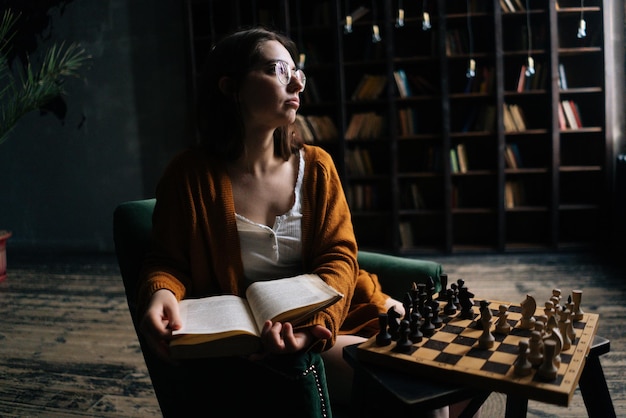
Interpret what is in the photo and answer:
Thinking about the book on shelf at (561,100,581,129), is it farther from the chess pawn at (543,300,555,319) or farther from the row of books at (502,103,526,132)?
the chess pawn at (543,300,555,319)

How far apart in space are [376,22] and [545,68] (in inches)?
54.2

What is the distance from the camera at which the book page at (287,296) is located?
3.62 feet

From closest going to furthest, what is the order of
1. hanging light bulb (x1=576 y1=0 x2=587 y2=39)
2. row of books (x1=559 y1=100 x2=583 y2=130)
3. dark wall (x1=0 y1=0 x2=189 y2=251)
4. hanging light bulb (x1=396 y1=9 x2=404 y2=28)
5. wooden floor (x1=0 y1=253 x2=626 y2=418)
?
1. wooden floor (x1=0 y1=253 x2=626 y2=418)
2. hanging light bulb (x1=576 y1=0 x2=587 y2=39)
3. hanging light bulb (x1=396 y1=9 x2=404 y2=28)
4. row of books (x1=559 y1=100 x2=583 y2=130)
5. dark wall (x1=0 y1=0 x2=189 y2=251)

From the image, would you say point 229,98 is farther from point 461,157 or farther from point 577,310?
point 461,157

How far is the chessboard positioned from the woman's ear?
733mm

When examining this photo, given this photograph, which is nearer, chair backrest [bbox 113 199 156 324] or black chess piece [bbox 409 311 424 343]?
black chess piece [bbox 409 311 424 343]

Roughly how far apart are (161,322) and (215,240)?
1.06 ft

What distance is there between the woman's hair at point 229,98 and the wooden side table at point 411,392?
2.16 ft

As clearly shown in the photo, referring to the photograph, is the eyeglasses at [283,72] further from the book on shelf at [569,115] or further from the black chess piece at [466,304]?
the book on shelf at [569,115]

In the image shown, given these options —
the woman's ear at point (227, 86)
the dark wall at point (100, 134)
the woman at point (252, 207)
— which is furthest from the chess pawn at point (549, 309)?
the dark wall at point (100, 134)

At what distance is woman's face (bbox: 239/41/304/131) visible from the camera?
55.6 inches

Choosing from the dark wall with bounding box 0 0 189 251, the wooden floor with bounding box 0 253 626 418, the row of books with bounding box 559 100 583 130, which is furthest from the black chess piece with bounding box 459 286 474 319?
the dark wall with bounding box 0 0 189 251

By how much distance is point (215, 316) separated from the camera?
113cm

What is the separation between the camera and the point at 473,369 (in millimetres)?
967
